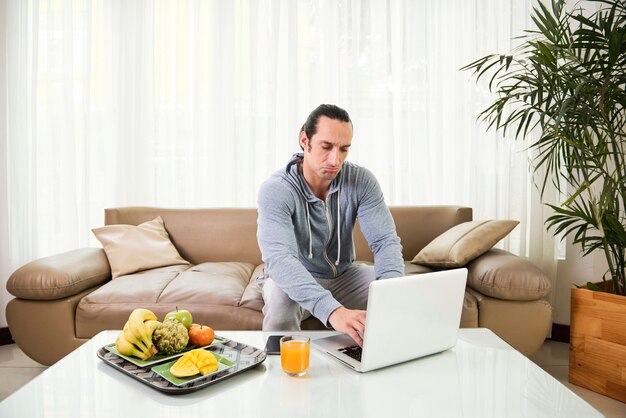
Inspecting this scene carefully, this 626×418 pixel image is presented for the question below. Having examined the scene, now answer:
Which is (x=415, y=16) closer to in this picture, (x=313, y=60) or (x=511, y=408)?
(x=313, y=60)

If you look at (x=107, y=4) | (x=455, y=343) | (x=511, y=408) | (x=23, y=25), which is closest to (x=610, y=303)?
(x=455, y=343)

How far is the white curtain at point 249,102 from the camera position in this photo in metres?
3.59

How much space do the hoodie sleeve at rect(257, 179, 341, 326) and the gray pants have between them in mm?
175

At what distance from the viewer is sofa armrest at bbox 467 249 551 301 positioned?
2.55 m

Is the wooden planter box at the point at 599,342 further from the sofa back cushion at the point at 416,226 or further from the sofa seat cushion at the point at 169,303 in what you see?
the sofa seat cushion at the point at 169,303

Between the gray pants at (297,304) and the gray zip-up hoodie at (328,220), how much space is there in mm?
47

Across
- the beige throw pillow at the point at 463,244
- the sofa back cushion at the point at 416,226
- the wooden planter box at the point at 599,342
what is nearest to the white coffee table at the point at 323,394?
the wooden planter box at the point at 599,342

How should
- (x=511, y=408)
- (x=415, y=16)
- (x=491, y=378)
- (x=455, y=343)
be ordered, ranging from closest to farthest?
(x=511, y=408), (x=491, y=378), (x=455, y=343), (x=415, y=16)

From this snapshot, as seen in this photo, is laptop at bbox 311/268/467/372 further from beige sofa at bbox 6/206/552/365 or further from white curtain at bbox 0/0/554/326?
white curtain at bbox 0/0/554/326

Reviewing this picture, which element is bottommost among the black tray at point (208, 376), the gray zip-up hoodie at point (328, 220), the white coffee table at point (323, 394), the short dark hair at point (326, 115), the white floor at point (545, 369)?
the white floor at point (545, 369)

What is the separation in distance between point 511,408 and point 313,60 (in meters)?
2.85

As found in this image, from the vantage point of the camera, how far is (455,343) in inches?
67.3

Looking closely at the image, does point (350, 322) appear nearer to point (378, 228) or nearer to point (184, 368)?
point (184, 368)

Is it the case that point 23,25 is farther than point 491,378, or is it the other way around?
point 23,25
